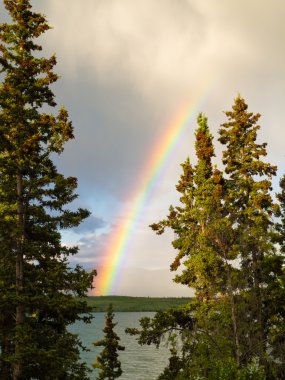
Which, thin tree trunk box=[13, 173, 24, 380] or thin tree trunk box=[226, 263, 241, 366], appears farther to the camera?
thin tree trunk box=[226, 263, 241, 366]

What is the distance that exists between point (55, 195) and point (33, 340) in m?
6.43

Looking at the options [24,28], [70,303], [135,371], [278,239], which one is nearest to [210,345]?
[70,303]

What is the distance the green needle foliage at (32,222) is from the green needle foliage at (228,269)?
614cm

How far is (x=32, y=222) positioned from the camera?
62.2 feet

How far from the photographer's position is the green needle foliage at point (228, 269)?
62.8ft

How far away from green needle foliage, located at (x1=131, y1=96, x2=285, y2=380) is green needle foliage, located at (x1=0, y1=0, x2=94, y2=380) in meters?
6.14

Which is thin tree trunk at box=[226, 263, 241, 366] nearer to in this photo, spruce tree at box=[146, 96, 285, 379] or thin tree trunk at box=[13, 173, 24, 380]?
spruce tree at box=[146, 96, 285, 379]

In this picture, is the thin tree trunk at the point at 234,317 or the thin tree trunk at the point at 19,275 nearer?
the thin tree trunk at the point at 19,275

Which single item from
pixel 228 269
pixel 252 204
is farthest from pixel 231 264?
pixel 252 204

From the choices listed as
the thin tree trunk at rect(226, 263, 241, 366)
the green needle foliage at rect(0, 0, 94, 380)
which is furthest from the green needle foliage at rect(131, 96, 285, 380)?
the green needle foliage at rect(0, 0, 94, 380)

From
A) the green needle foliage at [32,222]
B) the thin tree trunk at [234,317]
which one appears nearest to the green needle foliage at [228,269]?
the thin tree trunk at [234,317]

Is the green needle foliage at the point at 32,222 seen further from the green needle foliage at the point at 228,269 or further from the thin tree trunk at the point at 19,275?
the green needle foliage at the point at 228,269

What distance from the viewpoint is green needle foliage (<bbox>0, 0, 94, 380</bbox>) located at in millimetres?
16797

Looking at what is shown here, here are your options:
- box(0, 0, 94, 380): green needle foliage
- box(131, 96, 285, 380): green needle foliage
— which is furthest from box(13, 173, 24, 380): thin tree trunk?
box(131, 96, 285, 380): green needle foliage
